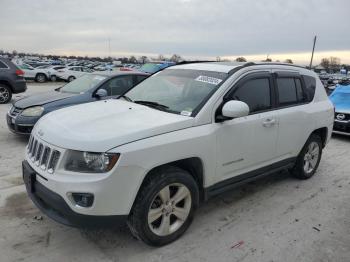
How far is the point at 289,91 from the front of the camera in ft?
16.3

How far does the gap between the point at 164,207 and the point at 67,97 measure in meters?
4.73

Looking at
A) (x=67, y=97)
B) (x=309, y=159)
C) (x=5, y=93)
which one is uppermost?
(x=67, y=97)

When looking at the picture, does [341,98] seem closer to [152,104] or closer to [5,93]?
[152,104]

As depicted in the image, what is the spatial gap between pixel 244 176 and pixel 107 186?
6.38ft

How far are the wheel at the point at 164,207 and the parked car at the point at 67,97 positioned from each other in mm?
4150

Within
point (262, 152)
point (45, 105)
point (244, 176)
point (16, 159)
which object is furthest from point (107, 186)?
point (45, 105)

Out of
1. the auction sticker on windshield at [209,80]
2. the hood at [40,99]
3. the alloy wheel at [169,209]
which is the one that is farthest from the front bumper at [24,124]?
the alloy wheel at [169,209]

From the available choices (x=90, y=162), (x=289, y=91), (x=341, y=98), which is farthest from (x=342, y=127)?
(x=90, y=162)

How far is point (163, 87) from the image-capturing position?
14.6ft

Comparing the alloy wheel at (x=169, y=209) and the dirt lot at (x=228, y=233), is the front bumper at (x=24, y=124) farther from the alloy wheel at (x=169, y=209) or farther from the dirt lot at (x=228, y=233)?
the alloy wheel at (x=169, y=209)

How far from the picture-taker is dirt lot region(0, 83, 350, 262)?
11.1ft

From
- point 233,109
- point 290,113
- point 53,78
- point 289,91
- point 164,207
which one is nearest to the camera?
point 164,207

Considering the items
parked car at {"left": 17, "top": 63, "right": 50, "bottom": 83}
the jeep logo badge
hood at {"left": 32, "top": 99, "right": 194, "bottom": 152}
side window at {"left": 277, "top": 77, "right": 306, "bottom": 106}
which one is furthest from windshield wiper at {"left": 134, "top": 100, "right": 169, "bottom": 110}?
parked car at {"left": 17, "top": 63, "right": 50, "bottom": 83}

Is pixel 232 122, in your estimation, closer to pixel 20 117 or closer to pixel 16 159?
pixel 16 159
